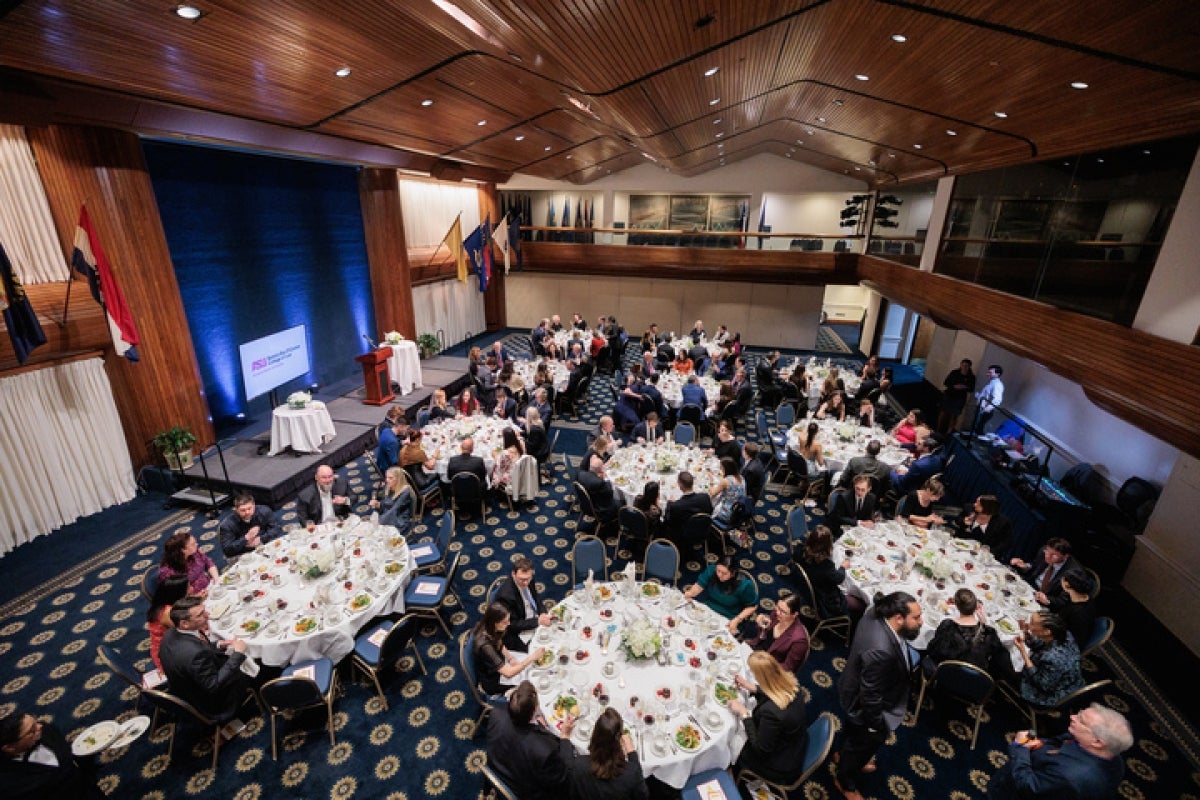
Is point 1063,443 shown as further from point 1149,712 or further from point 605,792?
point 605,792

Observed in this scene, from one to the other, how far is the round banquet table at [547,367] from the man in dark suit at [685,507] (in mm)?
6096

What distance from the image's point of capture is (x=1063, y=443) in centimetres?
1038

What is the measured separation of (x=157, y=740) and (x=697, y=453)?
7246 millimetres

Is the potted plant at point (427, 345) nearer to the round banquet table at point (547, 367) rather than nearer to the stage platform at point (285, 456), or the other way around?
the stage platform at point (285, 456)

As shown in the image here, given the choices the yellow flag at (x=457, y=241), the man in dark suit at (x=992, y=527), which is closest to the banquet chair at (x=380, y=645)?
the man in dark suit at (x=992, y=527)

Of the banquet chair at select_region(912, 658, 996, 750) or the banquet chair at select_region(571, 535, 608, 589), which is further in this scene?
the banquet chair at select_region(571, 535, 608, 589)

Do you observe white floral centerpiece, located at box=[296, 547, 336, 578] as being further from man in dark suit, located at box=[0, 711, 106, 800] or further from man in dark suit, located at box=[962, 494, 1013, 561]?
man in dark suit, located at box=[962, 494, 1013, 561]

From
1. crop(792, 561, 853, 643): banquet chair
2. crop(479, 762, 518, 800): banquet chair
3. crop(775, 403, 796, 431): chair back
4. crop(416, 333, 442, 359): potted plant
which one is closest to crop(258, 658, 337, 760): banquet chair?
crop(479, 762, 518, 800): banquet chair

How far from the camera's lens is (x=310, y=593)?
5441 mm

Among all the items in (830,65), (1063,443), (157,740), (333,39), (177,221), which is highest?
(830,65)

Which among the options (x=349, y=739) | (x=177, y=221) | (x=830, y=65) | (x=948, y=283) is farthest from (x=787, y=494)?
(x=177, y=221)

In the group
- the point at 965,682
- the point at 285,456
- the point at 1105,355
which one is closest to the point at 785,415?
the point at 1105,355

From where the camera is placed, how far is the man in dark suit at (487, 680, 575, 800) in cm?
361

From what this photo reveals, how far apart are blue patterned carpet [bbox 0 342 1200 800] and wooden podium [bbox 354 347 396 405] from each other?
5.92 meters
